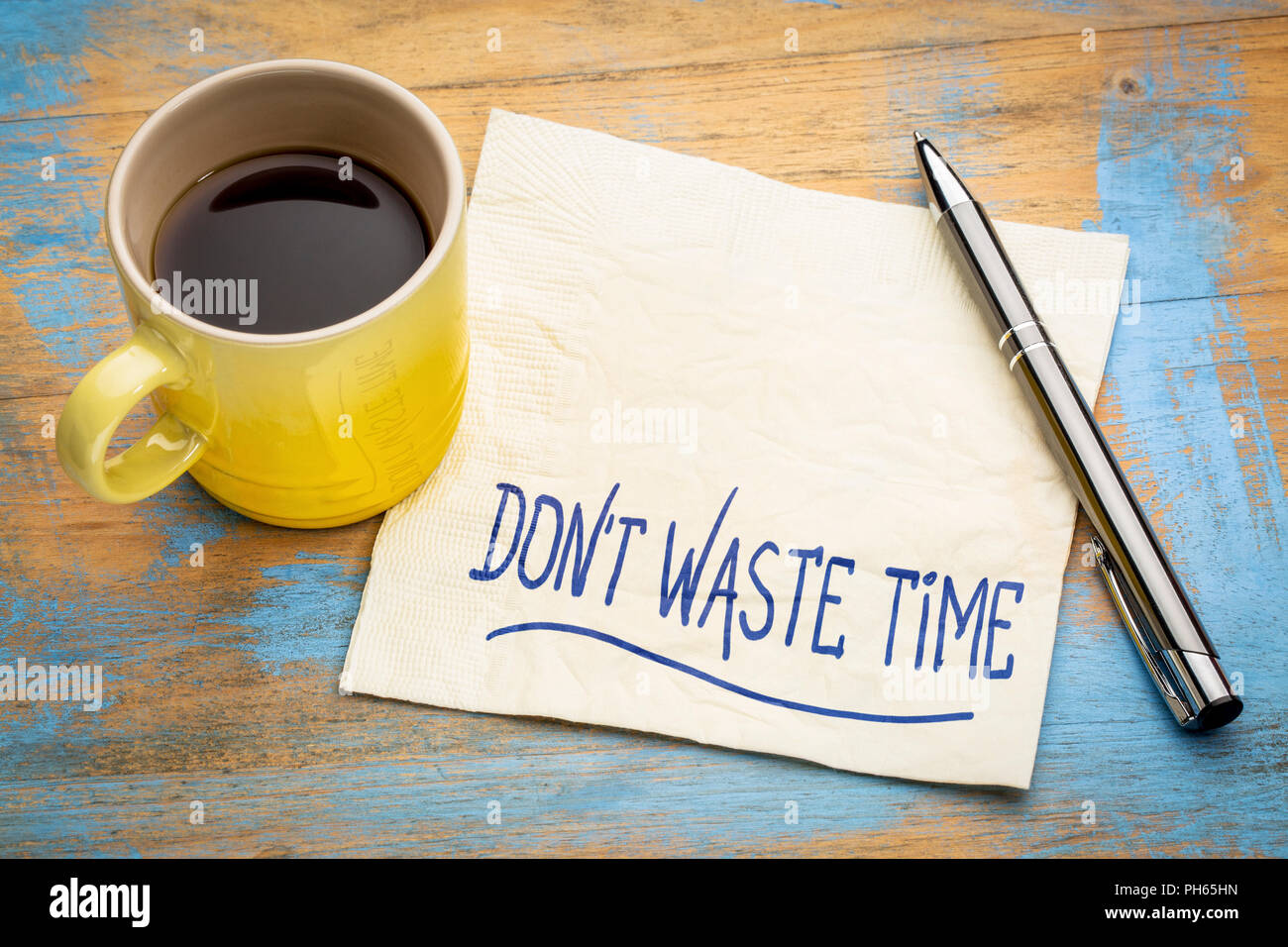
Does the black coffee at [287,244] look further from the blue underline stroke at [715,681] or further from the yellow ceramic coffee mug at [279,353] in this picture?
the blue underline stroke at [715,681]

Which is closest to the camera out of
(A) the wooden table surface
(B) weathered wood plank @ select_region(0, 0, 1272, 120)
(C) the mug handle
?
(C) the mug handle

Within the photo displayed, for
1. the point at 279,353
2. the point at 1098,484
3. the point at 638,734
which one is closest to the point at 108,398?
the point at 279,353

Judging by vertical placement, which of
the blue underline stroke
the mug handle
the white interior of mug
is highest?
the white interior of mug

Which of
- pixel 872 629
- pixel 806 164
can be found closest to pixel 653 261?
pixel 806 164

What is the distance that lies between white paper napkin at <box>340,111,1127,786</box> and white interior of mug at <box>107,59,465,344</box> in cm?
12

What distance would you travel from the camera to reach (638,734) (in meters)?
0.47

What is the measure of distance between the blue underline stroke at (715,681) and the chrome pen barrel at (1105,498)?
10 cm

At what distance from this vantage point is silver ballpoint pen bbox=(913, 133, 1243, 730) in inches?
18.6

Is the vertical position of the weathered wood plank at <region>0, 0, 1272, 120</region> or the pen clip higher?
the weathered wood plank at <region>0, 0, 1272, 120</region>

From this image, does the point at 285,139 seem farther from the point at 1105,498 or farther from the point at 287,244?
the point at 1105,498

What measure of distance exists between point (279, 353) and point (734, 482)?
Answer: 0.23 meters

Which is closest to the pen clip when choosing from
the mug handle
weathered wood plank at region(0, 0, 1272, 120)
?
weathered wood plank at region(0, 0, 1272, 120)

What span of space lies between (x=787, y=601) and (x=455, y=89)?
0.35 meters

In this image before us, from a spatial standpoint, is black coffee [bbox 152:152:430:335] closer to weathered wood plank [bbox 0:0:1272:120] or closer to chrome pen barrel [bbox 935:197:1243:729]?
weathered wood plank [bbox 0:0:1272:120]
